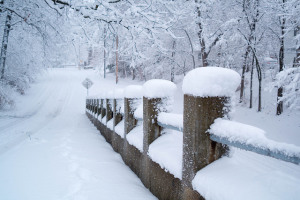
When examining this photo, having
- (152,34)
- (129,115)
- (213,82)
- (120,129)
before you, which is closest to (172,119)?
(213,82)

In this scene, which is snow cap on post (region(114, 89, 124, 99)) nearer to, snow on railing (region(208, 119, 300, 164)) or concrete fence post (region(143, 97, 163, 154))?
concrete fence post (region(143, 97, 163, 154))

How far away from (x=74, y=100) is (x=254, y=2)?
21.3 meters

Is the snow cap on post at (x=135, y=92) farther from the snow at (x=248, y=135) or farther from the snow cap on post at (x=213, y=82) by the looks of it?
the snow at (x=248, y=135)

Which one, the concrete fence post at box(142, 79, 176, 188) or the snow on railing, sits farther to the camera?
the concrete fence post at box(142, 79, 176, 188)

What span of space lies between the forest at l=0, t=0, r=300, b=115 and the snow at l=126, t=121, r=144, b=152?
9.57 feet

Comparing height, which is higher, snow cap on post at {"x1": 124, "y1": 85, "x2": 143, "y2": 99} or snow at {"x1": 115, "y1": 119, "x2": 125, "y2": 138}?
snow cap on post at {"x1": 124, "y1": 85, "x2": 143, "y2": 99}

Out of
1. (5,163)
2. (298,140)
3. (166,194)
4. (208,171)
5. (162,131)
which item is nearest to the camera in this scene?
(208,171)

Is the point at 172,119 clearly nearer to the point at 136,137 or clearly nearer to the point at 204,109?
the point at 204,109

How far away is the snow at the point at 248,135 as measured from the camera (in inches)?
52.1

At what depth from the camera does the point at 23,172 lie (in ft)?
11.7

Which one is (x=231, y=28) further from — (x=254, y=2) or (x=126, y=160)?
(x=126, y=160)

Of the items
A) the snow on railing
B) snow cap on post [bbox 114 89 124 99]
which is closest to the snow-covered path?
snow cap on post [bbox 114 89 124 99]

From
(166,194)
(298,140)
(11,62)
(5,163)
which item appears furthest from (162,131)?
(11,62)

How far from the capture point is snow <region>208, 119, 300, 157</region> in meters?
1.32
